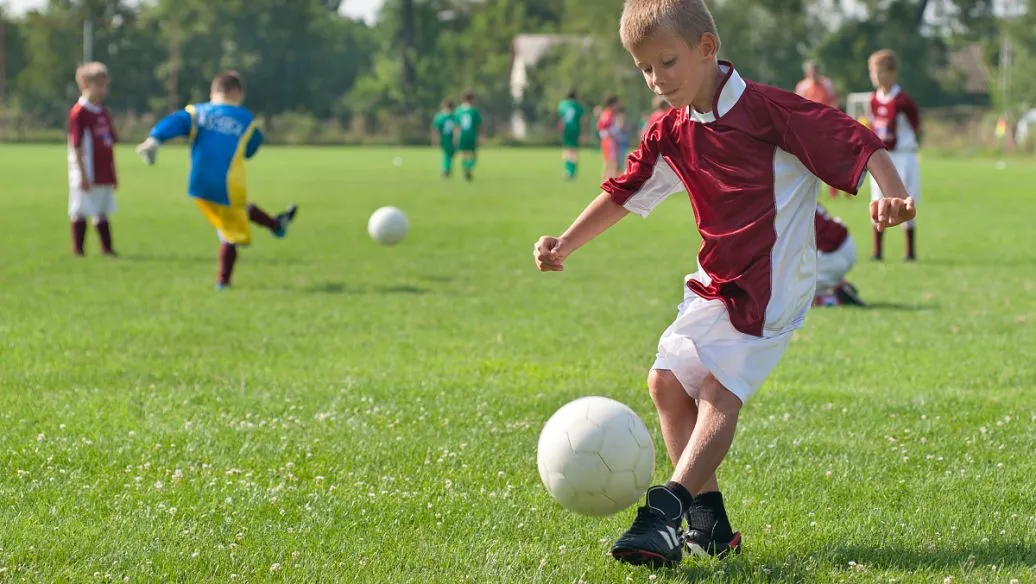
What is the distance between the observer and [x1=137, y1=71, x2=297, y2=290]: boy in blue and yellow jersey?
1144 centimetres

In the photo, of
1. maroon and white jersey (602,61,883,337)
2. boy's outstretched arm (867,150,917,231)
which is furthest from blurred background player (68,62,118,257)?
boy's outstretched arm (867,150,917,231)

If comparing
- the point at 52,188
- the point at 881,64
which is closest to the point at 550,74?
the point at 52,188

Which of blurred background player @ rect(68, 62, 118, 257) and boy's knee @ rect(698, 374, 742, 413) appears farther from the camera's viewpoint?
blurred background player @ rect(68, 62, 118, 257)

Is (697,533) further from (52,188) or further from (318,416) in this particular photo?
(52,188)

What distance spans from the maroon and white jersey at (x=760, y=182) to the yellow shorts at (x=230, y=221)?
8.05 meters

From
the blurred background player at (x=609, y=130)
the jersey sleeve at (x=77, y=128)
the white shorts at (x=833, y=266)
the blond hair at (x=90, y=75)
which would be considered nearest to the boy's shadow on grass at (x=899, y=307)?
the white shorts at (x=833, y=266)

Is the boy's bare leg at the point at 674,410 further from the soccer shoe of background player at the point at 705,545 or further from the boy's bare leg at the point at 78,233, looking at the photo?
the boy's bare leg at the point at 78,233

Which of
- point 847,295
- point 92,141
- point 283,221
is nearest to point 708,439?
point 847,295

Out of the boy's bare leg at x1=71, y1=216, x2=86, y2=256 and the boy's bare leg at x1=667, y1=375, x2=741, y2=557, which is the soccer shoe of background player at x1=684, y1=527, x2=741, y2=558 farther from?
the boy's bare leg at x1=71, y1=216, x2=86, y2=256

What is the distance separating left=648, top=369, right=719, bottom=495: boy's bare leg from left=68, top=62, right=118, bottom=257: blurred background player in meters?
11.3

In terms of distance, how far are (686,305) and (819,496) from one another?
1.14 m

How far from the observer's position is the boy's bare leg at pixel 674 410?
4.23 meters

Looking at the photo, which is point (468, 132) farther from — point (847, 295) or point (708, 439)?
point (708, 439)

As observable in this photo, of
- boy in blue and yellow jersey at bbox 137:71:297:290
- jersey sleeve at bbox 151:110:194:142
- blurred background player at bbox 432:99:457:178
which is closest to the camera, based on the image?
jersey sleeve at bbox 151:110:194:142
